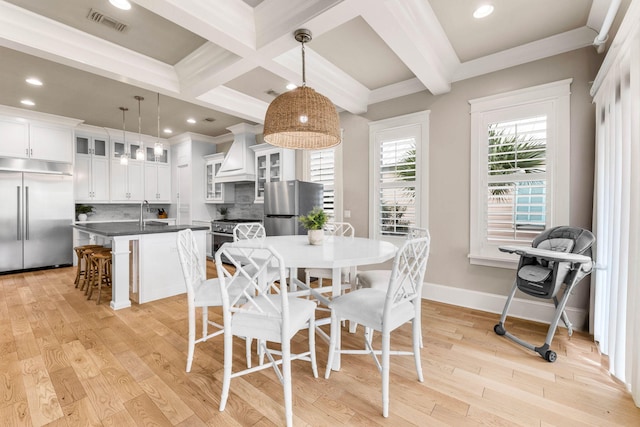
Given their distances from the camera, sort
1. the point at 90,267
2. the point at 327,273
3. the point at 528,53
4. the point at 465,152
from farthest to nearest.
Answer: the point at 90,267 < the point at 465,152 < the point at 528,53 < the point at 327,273

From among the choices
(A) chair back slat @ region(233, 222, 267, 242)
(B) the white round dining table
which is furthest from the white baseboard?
(A) chair back slat @ region(233, 222, 267, 242)

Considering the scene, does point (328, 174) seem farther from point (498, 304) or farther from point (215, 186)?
point (215, 186)

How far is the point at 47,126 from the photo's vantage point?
501cm

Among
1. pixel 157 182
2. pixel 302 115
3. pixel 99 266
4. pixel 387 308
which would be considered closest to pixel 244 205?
pixel 157 182

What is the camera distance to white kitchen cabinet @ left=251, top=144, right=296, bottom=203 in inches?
187

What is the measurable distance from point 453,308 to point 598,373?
1.33 metres

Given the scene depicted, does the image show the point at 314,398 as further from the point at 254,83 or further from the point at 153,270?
the point at 254,83

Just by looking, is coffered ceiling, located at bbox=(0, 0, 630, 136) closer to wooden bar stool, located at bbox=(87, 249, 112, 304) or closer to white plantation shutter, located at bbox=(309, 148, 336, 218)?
white plantation shutter, located at bbox=(309, 148, 336, 218)

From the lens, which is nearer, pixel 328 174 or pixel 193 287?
pixel 193 287

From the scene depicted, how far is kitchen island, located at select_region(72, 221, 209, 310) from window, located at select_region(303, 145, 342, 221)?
185 centimetres

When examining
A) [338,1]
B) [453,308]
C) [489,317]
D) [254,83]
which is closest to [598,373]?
[489,317]

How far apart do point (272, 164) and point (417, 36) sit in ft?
10.4

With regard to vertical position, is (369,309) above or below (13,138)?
below

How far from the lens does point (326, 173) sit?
4520mm
